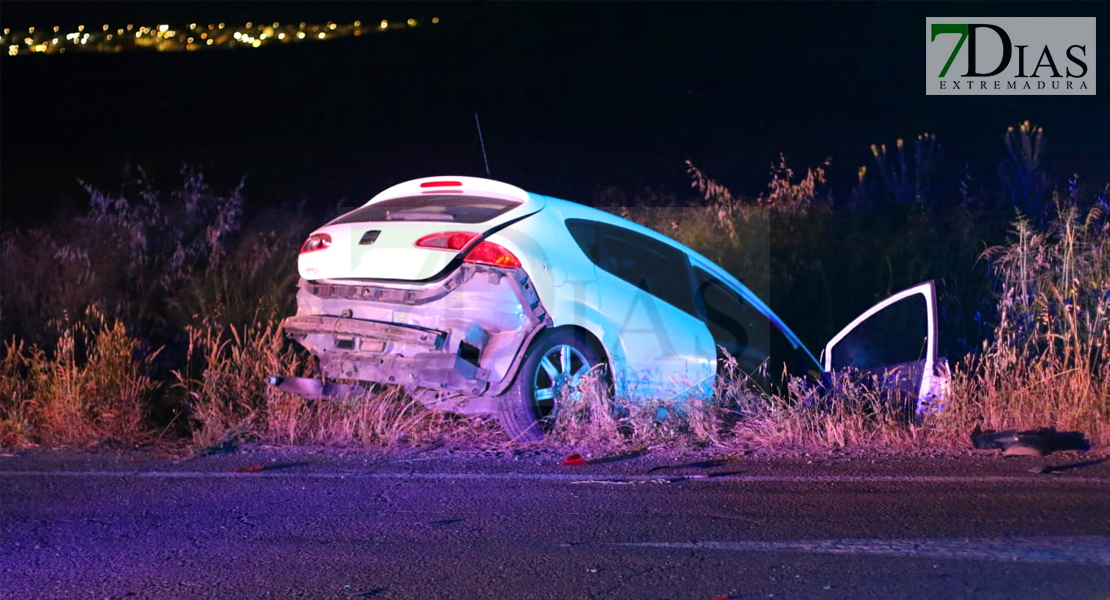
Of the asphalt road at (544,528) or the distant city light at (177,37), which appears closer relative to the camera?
the asphalt road at (544,528)

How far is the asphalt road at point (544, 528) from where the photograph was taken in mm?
4777

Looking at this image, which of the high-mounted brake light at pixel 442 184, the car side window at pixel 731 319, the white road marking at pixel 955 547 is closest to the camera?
the white road marking at pixel 955 547

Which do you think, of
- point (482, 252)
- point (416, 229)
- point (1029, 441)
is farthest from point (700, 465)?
point (416, 229)

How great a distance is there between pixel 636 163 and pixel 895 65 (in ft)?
35.0

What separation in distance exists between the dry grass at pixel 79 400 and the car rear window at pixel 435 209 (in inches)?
74.8

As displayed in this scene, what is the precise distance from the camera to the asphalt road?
15.7ft

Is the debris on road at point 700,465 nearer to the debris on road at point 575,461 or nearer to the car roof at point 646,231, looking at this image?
the debris on road at point 575,461

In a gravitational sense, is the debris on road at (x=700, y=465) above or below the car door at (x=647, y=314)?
below

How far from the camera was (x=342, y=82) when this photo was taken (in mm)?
30812

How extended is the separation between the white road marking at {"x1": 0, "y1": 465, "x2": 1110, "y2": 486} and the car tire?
624 mm

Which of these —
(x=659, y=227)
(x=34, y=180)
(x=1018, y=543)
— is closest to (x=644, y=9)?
(x=34, y=180)

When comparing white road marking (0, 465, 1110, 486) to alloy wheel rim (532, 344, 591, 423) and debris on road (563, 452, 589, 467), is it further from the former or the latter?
alloy wheel rim (532, 344, 591, 423)

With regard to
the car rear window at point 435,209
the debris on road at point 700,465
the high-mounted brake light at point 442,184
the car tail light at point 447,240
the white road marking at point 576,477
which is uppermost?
the high-mounted brake light at point 442,184

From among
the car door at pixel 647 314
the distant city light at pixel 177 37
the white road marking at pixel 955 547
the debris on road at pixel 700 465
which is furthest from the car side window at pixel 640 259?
the distant city light at pixel 177 37
